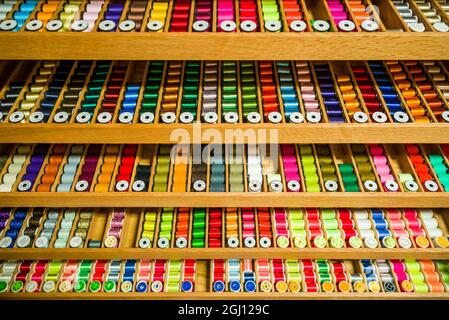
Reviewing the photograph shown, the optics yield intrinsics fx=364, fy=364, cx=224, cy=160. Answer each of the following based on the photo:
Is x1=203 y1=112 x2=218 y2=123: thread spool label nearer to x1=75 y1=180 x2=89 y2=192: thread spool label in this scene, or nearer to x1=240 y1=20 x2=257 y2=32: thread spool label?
x1=240 y1=20 x2=257 y2=32: thread spool label

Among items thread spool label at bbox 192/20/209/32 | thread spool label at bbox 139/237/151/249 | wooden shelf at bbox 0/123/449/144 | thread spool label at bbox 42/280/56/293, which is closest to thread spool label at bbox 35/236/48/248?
thread spool label at bbox 42/280/56/293

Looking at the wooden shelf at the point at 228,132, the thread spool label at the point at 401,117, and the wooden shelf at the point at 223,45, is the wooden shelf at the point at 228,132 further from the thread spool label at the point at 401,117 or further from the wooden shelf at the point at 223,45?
the wooden shelf at the point at 223,45

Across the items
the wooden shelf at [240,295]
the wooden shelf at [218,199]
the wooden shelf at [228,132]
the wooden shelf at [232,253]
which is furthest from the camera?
the wooden shelf at [240,295]

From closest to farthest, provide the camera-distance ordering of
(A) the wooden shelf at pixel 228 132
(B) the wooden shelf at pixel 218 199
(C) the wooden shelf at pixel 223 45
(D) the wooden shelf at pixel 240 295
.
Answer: (C) the wooden shelf at pixel 223 45 → (A) the wooden shelf at pixel 228 132 → (B) the wooden shelf at pixel 218 199 → (D) the wooden shelf at pixel 240 295

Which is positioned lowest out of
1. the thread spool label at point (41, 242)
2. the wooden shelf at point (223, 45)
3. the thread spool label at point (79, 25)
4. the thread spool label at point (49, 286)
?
the thread spool label at point (49, 286)

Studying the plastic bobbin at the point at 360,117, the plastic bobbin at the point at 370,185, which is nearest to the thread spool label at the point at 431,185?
the plastic bobbin at the point at 370,185

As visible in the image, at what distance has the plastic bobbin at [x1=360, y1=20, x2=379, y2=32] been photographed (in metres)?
1.05

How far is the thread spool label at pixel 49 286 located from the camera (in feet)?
5.49

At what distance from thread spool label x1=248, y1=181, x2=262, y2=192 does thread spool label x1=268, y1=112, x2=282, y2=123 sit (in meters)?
0.30

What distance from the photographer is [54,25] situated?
103 centimetres

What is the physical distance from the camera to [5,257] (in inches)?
60.9

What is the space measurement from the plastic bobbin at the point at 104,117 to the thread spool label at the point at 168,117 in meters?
0.18

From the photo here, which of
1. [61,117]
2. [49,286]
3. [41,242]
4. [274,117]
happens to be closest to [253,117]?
[274,117]

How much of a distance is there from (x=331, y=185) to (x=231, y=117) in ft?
1.69
